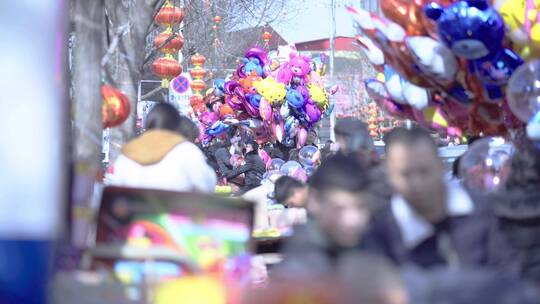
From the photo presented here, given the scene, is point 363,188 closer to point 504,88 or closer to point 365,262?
point 365,262

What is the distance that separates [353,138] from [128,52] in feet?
16.8

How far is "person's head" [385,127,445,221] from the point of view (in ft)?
17.3

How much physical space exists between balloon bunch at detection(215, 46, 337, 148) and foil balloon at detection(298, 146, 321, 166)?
182cm

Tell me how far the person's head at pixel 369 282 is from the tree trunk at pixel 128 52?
7.47 meters

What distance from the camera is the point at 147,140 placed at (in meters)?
8.02

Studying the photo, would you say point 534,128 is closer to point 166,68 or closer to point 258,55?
point 166,68

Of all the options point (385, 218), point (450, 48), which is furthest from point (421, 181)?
point (450, 48)

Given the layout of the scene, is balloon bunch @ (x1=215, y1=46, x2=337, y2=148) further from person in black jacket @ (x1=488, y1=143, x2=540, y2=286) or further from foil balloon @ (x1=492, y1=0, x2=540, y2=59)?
person in black jacket @ (x1=488, y1=143, x2=540, y2=286)

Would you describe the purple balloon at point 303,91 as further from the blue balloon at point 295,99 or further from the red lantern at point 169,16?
the red lantern at point 169,16

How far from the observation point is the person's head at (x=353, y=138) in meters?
7.88

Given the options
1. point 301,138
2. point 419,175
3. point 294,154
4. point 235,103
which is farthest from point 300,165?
point 419,175

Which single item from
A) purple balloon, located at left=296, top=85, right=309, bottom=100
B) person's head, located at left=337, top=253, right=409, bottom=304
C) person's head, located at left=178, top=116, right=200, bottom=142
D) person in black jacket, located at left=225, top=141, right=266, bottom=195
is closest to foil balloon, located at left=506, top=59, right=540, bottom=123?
person's head, located at left=178, top=116, right=200, bottom=142

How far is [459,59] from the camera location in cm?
1163

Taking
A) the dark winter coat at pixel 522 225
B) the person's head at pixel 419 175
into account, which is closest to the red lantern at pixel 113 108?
the dark winter coat at pixel 522 225
